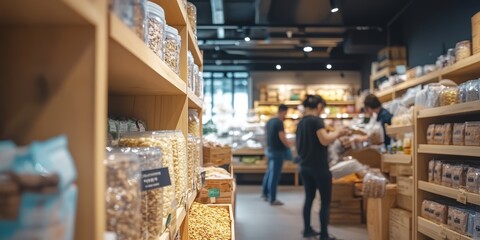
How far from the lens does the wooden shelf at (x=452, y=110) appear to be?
2590mm

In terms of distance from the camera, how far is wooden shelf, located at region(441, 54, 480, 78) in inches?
143

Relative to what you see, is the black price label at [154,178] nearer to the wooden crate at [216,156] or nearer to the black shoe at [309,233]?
the wooden crate at [216,156]

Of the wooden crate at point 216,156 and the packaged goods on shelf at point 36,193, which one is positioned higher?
the packaged goods on shelf at point 36,193

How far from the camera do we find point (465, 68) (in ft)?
12.9

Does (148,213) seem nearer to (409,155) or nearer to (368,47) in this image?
(409,155)

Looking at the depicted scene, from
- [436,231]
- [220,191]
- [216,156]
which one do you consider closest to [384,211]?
[436,231]

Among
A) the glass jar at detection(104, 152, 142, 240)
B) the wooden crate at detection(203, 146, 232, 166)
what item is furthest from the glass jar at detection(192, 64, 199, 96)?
the glass jar at detection(104, 152, 142, 240)

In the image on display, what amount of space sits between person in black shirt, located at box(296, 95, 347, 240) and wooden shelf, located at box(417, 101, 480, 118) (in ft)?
3.71

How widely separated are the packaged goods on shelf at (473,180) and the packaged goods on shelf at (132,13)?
243cm

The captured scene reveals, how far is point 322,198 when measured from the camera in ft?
14.5

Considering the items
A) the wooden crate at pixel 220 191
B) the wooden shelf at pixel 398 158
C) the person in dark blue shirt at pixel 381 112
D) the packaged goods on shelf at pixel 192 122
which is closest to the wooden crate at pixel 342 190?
the person in dark blue shirt at pixel 381 112

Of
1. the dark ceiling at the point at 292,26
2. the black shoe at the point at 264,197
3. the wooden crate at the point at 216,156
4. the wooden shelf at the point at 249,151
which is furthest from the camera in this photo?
the wooden shelf at the point at 249,151

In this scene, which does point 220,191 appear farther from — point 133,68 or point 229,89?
point 229,89

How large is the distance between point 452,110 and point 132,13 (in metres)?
2.61
